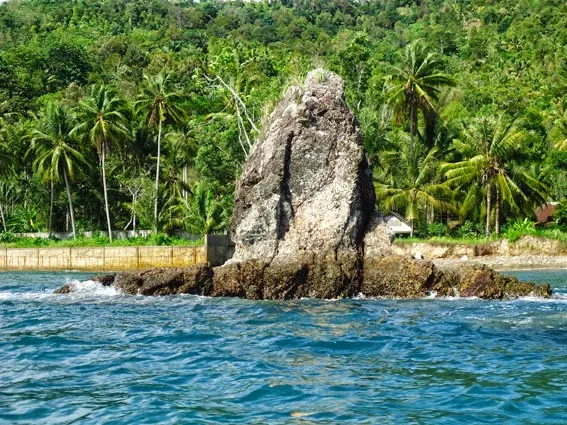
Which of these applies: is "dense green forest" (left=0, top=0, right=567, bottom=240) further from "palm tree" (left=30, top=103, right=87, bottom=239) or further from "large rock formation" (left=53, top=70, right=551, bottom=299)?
"large rock formation" (left=53, top=70, right=551, bottom=299)

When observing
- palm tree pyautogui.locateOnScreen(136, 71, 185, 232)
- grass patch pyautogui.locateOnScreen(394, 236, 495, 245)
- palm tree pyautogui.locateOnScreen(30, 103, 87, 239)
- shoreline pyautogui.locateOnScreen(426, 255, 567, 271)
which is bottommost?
shoreline pyautogui.locateOnScreen(426, 255, 567, 271)

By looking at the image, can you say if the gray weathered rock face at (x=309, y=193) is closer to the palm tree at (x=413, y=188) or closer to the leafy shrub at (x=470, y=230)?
the palm tree at (x=413, y=188)

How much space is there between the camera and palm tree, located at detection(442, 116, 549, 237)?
169 ft

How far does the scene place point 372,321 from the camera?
1614 centimetres

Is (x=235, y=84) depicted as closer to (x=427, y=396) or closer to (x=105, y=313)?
(x=105, y=313)

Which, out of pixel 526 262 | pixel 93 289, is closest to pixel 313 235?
pixel 93 289

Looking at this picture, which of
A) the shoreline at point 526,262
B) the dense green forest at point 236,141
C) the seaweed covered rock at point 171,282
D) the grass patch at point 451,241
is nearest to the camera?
the seaweed covered rock at point 171,282

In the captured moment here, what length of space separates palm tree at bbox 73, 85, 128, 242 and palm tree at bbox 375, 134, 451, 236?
757 inches

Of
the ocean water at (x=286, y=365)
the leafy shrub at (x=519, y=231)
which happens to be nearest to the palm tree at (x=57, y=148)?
the leafy shrub at (x=519, y=231)

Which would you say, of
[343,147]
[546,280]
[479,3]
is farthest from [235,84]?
[479,3]

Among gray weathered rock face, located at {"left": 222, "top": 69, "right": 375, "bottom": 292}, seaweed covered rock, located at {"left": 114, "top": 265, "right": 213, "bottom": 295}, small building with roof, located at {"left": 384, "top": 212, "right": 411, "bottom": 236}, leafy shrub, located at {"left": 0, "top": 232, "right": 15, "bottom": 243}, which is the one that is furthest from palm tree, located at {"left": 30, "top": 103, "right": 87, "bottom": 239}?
gray weathered rock face, located at {"left": 222, "top": 69, "right": 375, "bottom": 292}

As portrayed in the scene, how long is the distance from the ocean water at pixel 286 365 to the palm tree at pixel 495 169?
1326 inches

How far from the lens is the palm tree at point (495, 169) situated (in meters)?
51.6

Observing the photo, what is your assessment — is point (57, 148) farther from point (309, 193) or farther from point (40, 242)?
point (309, 193)
